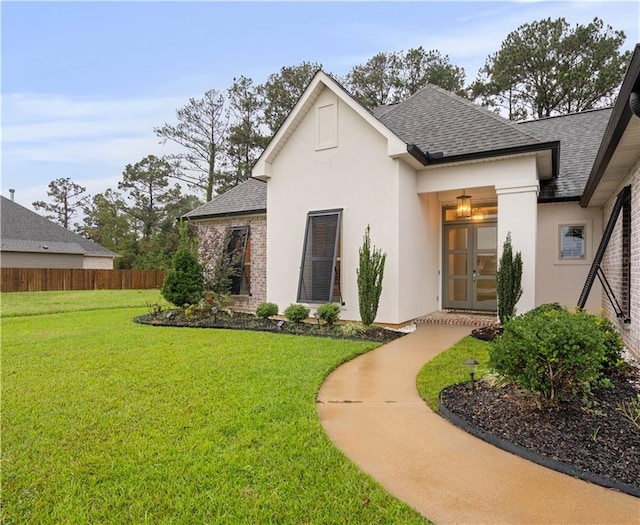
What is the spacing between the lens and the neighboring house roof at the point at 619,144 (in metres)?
3.35

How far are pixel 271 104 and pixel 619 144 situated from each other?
2418 cm

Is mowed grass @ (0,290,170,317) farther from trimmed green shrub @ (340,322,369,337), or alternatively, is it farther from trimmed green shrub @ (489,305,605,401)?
trimmed green shrub @ (489,305,605,401)

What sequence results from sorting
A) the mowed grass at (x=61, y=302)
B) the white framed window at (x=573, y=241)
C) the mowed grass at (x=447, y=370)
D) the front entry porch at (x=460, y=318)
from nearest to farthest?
1. the mowed grass at (x=447, y=370)
2. the front entry porch at (x=460, y=318)
3. the white framed window at (x=573, y=241)
4. the mowed grass at (x=61, y=302)

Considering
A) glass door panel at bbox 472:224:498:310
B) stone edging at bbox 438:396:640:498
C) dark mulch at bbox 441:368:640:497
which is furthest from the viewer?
glass door panel at bbox 472:224:498:310

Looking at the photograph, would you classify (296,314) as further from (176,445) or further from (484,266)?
(176,445)

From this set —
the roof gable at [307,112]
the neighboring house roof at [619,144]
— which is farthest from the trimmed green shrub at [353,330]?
the neighboring house roof at [619,144]

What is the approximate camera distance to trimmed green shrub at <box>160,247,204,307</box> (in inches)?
412

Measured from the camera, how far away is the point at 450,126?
9.74m

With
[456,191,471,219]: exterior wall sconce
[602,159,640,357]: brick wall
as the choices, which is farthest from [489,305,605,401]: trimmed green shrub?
[456,191,471,219]: exterior wall sconce

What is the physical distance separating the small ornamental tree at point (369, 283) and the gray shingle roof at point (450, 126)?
9.81ft

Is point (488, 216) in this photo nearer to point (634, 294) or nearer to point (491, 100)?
point (634, 294)

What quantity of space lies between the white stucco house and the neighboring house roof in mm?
136

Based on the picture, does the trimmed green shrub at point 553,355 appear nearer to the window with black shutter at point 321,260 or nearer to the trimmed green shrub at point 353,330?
the trimmed green shrub at point 353,330

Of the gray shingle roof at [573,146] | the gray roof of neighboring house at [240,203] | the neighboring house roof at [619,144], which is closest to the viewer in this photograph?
the neighboring house roof at [619,144]
